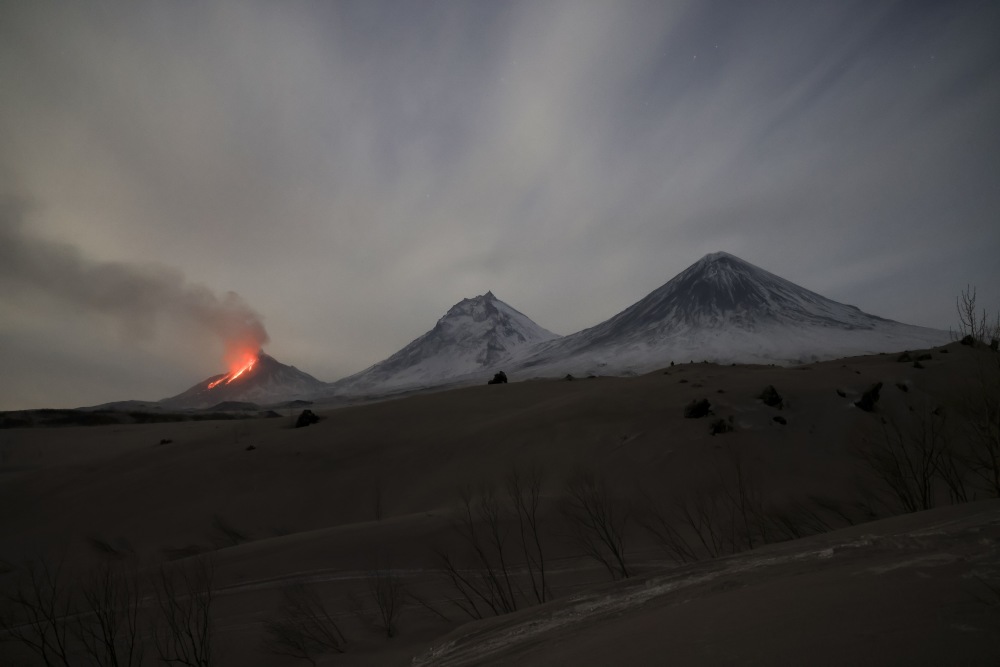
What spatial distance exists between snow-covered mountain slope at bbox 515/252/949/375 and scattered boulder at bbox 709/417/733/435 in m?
59.1

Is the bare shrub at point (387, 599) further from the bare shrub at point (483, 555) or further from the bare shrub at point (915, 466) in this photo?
the bare shrub at point (915, 466)

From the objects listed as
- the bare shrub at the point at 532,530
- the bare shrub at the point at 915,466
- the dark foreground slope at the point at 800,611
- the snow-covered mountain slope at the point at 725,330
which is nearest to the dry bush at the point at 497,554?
the bare shrub at the point at 532,530

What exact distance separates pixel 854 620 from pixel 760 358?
255ft

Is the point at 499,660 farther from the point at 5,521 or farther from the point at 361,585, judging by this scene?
the point at 5,521

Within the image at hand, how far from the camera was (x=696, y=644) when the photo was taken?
2736mm

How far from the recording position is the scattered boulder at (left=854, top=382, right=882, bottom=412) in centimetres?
1641

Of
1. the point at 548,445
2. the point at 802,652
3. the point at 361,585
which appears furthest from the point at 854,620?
the point at 548,445

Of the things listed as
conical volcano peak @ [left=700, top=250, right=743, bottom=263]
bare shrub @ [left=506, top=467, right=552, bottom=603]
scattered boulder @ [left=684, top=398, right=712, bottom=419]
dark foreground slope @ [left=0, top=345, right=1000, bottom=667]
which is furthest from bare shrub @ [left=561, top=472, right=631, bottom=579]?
conical volcano peak @ [left=700, top=250, right=743, bottom=263]

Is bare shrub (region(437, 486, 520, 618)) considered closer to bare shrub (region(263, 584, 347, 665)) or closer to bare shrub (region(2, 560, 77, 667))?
bare shrub (region(263, 584, 347, 665))

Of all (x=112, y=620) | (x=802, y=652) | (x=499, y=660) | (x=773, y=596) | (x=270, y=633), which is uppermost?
(x=802, y=652)

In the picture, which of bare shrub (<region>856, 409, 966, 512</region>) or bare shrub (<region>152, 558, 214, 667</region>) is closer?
bare shrub (<region>152, 558, 214, 667</region>)

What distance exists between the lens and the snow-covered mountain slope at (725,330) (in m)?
75.6

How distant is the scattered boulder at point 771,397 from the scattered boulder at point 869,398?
2.31 metres

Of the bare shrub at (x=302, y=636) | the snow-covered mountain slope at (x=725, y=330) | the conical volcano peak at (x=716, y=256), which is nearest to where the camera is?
the bare shrub at (x=302, y=636)
